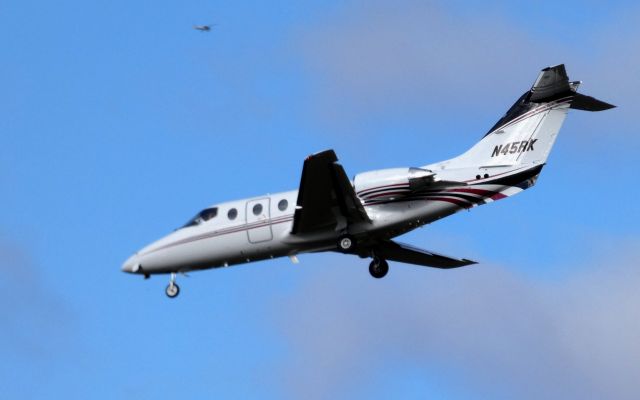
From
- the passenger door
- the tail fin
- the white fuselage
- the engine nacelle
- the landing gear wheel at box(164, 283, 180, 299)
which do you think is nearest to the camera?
the engine nacelle

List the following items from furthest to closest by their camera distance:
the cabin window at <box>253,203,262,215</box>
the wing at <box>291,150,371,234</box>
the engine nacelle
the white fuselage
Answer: the cabin window at <box>253,203,262,215</box> < the white fuselage < the engine nacelle < the wing at <box>291,150,371,234</box>

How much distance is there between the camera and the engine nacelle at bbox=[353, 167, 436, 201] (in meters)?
52.0

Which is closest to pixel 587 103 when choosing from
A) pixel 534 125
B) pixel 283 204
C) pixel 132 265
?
pixel 534 125

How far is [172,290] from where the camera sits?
55219 mm

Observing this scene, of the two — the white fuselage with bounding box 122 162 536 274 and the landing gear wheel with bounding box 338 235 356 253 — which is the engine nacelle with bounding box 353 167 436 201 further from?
the landing gear wheel with bounding box 338 235 356 253

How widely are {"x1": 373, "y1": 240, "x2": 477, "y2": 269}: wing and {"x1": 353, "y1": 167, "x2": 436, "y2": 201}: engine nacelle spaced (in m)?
3.14

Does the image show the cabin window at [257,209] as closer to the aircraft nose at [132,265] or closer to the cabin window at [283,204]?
the cabin window at [283,204]

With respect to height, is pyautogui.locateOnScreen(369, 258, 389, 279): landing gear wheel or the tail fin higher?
the tail fin

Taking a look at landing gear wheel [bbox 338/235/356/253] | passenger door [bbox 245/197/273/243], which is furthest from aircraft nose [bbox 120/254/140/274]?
landing gear wheel [bbox 338/235/356/253]

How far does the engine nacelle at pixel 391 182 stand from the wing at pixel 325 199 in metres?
0.59

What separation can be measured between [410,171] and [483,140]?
279 centimetres

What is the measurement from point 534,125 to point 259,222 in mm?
8768

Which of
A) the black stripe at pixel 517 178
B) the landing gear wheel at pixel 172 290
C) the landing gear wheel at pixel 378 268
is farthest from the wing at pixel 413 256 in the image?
the landing gear wheel at pixel 172 290

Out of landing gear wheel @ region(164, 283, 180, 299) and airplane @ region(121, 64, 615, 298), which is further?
landing gear wheel @ region(164, 283, 180, 299)
